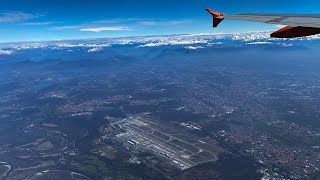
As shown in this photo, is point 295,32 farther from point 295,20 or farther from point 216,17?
point 216,17

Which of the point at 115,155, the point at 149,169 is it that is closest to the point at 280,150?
the point at 149,169

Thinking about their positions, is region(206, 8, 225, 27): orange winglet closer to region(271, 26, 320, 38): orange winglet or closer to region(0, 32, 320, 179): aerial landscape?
region(271, 26, 320, 38): orange winglet

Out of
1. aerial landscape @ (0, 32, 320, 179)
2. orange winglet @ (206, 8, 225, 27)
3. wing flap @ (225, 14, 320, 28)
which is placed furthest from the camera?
aerial landscape @ (0, 32, 320, 179)

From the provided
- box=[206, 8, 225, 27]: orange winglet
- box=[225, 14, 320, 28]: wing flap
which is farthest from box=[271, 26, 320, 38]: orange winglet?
box=[206, 8, 225, 27]: orange winglet

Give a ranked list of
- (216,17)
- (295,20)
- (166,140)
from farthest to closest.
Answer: (166,140) → (216,17) → (295,20)

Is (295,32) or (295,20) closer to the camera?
(295,32)

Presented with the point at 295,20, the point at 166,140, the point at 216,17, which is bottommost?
the point at 166,140

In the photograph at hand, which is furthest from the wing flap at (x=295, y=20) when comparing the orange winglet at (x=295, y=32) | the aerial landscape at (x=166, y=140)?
the aerial landscape at (x=166, y=140)

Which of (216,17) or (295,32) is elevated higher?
(216,17)

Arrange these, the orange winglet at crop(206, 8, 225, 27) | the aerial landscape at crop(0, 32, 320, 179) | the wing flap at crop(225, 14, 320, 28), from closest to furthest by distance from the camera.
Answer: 1. the wing flap at crop(225, 14, 320, 28)
2. the orange winglet at crop(206, 8, 225, 27)
3. the aerial landscape at crop(0, 32, 320, 179)

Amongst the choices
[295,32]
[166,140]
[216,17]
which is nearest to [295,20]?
[295,32]

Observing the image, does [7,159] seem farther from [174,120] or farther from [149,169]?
[174,120]
